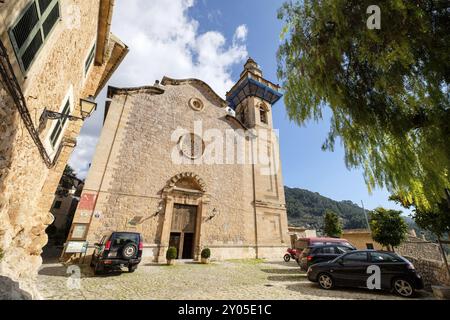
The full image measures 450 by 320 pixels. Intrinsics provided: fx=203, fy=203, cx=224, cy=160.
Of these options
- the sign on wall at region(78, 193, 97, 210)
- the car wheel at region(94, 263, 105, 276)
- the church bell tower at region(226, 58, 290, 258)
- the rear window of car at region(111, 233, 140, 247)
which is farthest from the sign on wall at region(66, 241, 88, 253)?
the church bell tower at region(226, 58, 290, 258)

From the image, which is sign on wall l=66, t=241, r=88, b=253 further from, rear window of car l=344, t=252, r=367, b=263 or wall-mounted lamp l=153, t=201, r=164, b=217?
rear window of car l=344, t=252, r=367, b=263

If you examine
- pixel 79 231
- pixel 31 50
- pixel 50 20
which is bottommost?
pixel 79 231

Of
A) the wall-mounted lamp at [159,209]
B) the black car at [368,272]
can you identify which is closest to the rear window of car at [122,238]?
the wall-mounted lamp at [159,209]

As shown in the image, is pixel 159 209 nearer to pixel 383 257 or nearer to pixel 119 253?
pixel 119 253

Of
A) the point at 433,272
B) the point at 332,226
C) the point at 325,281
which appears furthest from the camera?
the point at 332,226

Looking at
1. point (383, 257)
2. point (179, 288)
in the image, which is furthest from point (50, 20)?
point (383, 257)

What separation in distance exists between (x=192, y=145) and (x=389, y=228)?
1450cm

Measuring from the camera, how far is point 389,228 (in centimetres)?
1334

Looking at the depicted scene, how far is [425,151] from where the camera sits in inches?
162

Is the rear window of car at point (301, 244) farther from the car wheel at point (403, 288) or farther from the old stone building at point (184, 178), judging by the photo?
the car wheel at point (403, 288)

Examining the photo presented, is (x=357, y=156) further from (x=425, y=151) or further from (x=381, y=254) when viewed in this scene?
(x=381, y=254)

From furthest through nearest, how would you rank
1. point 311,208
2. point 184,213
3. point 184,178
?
point 311,208 → point 184,178 → point 184,213

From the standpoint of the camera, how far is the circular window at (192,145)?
1468 cm

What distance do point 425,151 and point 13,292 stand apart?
7.35m
